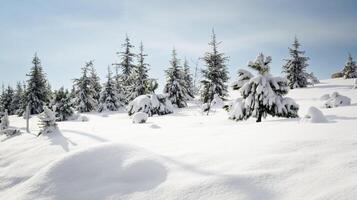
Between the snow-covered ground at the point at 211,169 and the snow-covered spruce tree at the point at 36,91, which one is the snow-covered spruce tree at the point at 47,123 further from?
the snow-covered spruce tree at the point at 36,91

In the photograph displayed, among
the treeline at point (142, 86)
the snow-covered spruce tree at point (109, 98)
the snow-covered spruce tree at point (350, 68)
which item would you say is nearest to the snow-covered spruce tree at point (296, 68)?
the treeline at point (142, 86)

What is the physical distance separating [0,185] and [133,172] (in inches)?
139

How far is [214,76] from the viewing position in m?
29.6

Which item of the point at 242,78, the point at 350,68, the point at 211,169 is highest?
the point at 350,68

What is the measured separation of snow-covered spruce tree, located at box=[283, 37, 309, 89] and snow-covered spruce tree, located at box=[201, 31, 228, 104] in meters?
7.83

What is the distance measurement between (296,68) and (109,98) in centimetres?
2250

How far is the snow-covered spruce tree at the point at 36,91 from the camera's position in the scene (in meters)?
35.9

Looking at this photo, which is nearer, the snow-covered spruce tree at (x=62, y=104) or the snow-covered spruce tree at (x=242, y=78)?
the snow-covered spruce tree at (x=242, y=78)

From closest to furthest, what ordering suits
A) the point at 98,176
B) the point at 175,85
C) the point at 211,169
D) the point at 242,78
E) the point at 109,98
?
the point at 211,169 < the point at 98,176 < the point at 242,78 < the point at 175,85 < the point at 109,98

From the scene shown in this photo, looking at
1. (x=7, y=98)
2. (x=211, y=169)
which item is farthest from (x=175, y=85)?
(x=7, y=98)

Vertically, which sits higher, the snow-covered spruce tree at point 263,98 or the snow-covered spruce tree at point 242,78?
the snow-covered spruce tree at point 242,78

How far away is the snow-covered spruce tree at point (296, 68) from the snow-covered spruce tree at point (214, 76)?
25.7 ft

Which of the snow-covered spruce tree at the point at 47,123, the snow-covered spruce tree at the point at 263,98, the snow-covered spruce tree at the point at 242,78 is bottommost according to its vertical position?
the snow-covered spruce tree at the point at 47,123

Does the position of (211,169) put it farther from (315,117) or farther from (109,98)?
(109,98)
